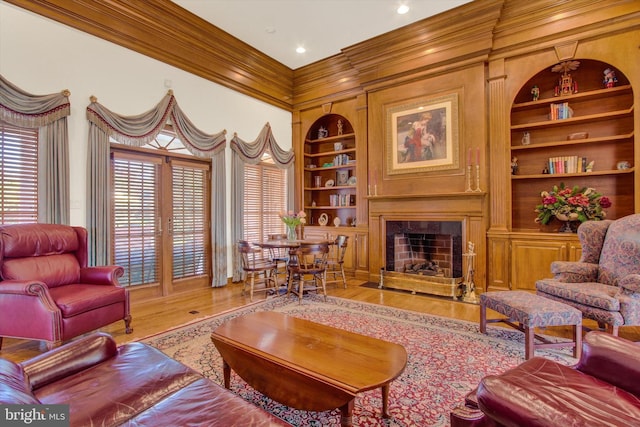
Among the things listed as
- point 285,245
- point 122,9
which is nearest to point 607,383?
point 285,245

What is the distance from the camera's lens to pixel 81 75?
3.80 meters

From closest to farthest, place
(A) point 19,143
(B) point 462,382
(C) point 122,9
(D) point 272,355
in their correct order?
(D) point 272,355, (B) point 462,382, (A) point 19,143, (C) point 122,9

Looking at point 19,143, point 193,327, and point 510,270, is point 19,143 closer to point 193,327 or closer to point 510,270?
point 193,327

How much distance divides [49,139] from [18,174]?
0.48 meters

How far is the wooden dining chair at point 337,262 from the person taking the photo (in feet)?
17.4

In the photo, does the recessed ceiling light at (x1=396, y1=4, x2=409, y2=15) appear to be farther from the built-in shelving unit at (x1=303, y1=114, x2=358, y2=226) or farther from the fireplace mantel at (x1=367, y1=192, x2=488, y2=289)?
the fireplace mantel at (x1=367, y1=192, x2=488, y2=289)

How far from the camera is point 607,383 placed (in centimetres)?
154

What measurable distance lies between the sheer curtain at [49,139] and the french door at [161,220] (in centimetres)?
60

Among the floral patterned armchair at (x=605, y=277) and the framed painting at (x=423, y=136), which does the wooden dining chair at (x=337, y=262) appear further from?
the floral patterned armchair at (x=605, y=277)

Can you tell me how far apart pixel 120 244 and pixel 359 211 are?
391 centimetres

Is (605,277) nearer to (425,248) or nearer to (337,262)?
(425,248)

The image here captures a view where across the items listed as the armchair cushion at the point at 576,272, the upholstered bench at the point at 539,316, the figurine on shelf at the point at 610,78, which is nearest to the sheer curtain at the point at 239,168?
the upholstered bench at the point at 539,316

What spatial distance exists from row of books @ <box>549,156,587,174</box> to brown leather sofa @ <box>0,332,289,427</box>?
4.96 meters

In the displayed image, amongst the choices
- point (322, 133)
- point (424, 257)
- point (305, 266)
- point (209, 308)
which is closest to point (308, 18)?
point (322, 133)
